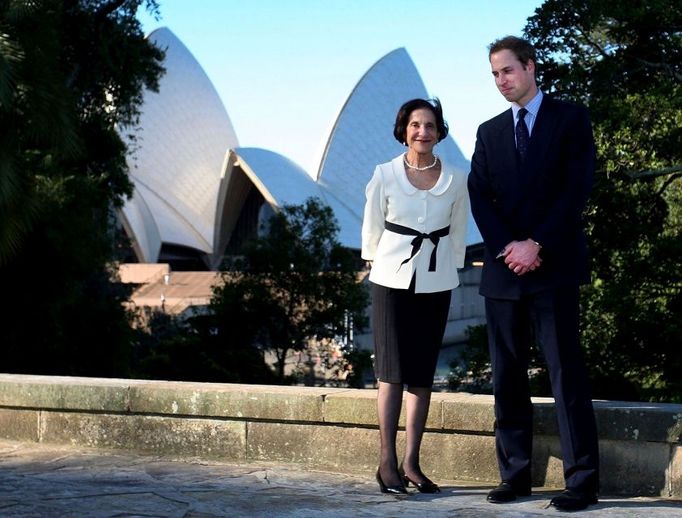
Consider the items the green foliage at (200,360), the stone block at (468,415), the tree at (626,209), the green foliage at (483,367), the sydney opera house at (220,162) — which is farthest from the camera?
the sydney opera house at (220,162)

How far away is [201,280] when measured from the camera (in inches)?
1657

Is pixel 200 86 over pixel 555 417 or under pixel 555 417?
over

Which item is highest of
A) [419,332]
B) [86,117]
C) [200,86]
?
Answer: [200,86]

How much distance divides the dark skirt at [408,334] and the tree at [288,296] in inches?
872

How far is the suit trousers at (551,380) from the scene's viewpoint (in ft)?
11.4

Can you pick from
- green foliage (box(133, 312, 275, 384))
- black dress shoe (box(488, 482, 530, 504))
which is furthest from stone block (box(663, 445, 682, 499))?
green foliage (box(133, 312, 275, 384))

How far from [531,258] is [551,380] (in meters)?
0.48

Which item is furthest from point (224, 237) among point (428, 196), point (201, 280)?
point (428, 196)

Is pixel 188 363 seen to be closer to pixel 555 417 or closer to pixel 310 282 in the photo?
pixel 310 282

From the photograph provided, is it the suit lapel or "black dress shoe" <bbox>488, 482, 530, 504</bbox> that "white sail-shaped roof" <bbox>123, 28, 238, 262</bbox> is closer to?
the suit lapel

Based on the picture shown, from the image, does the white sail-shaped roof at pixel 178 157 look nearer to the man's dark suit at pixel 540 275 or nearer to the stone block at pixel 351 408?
the stone block at pixel 351 408

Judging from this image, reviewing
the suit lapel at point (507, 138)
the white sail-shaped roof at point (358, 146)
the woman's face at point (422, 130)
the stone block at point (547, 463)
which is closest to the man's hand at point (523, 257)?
the suit lapel at point (507, 138)

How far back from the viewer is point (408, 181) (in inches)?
153

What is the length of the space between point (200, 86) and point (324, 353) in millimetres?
28127
